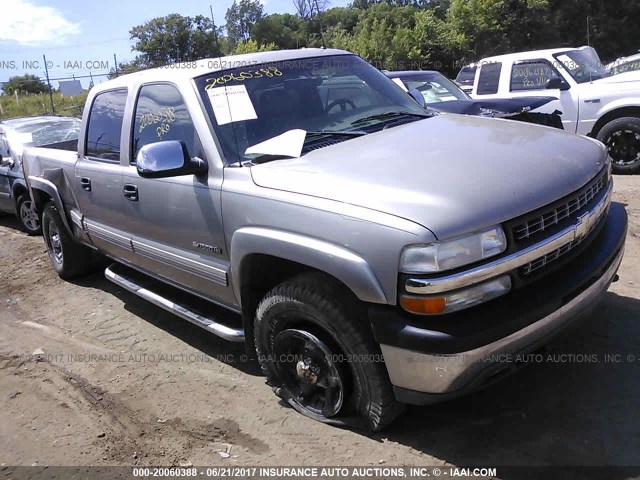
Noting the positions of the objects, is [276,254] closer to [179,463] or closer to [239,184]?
[239,184]

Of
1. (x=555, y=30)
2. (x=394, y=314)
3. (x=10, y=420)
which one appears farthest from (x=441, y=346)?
(x=555, y=30)

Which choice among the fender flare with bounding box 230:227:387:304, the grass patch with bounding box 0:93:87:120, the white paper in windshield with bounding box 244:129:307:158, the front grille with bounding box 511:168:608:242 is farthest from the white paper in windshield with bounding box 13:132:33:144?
the grass patch with bounding box 0:93:87:120

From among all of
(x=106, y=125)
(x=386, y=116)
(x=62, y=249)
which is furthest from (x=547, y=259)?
→ (x=62, y=249)

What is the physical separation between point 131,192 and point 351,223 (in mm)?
2077

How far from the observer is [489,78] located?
31.8ft

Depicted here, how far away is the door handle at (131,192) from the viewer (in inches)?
156

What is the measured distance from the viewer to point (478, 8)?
29078 mm

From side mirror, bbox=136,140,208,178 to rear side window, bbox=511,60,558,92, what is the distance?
738 centimetres

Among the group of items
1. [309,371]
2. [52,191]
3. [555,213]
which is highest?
[52,191]

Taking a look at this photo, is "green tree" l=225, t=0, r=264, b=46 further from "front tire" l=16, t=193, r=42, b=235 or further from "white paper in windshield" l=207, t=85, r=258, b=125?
"white paper in windshield" l=207, t=85, r=258, b=125

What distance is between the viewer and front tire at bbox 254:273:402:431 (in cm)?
270

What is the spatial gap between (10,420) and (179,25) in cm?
1297

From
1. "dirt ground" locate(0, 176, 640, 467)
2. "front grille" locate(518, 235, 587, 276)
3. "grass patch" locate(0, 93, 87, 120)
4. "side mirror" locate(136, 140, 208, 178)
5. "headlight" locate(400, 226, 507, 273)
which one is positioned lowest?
"dirt ground" locate(0, 176, 640, 467)

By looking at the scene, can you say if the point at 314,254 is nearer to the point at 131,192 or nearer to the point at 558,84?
the point at 131,192
